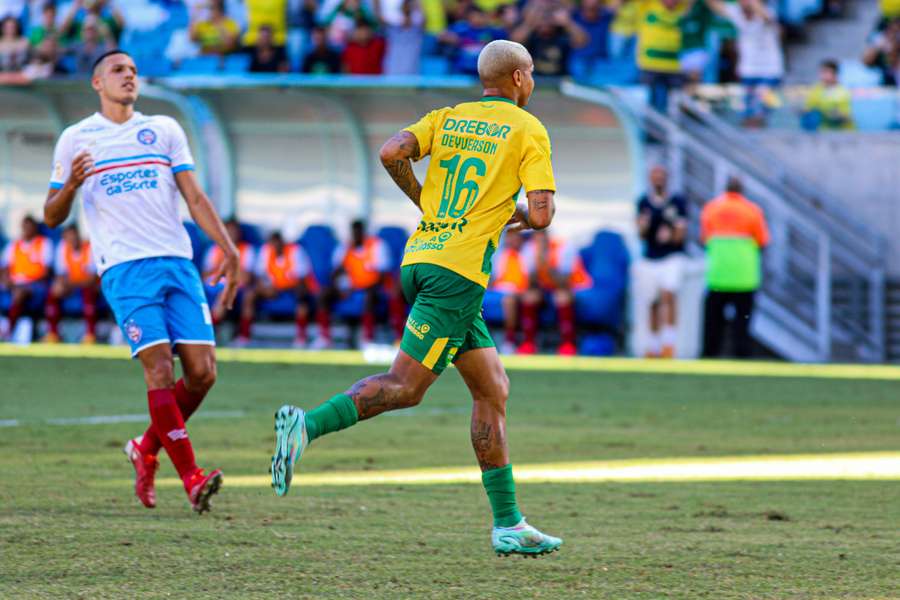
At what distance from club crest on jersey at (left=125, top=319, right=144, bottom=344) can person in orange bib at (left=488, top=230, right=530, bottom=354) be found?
1289cm

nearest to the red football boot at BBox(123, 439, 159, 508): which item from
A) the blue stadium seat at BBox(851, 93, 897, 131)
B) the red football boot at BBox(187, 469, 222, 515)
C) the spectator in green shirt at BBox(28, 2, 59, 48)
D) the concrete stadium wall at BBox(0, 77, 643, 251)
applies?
the red football boot at BBox(187, 469, 222, 515)

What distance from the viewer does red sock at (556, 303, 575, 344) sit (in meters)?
20.2

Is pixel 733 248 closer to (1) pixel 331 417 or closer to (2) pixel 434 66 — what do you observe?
(2) pixel 434 66

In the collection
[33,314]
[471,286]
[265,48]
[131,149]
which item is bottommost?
[33,314]

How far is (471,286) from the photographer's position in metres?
6.32

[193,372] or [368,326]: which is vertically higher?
[193,372]

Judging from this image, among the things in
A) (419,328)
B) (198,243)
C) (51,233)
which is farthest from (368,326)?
(419,328)

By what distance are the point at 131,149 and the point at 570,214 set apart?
45.8ft

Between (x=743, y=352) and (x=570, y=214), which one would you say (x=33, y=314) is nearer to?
(x=570, y=214)

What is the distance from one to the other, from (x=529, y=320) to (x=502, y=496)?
551 inches

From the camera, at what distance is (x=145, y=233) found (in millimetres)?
7836

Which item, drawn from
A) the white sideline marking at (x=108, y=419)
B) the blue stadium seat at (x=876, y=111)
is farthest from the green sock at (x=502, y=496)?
the blue stadium seat at (x=876, y=111)

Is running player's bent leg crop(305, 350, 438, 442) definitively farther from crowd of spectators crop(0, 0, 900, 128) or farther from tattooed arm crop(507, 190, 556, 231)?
crowd of spectators crop(0, 0, 900, 128)

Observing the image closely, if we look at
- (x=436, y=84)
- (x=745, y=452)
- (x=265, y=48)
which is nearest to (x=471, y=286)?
(x=745, y=452)
